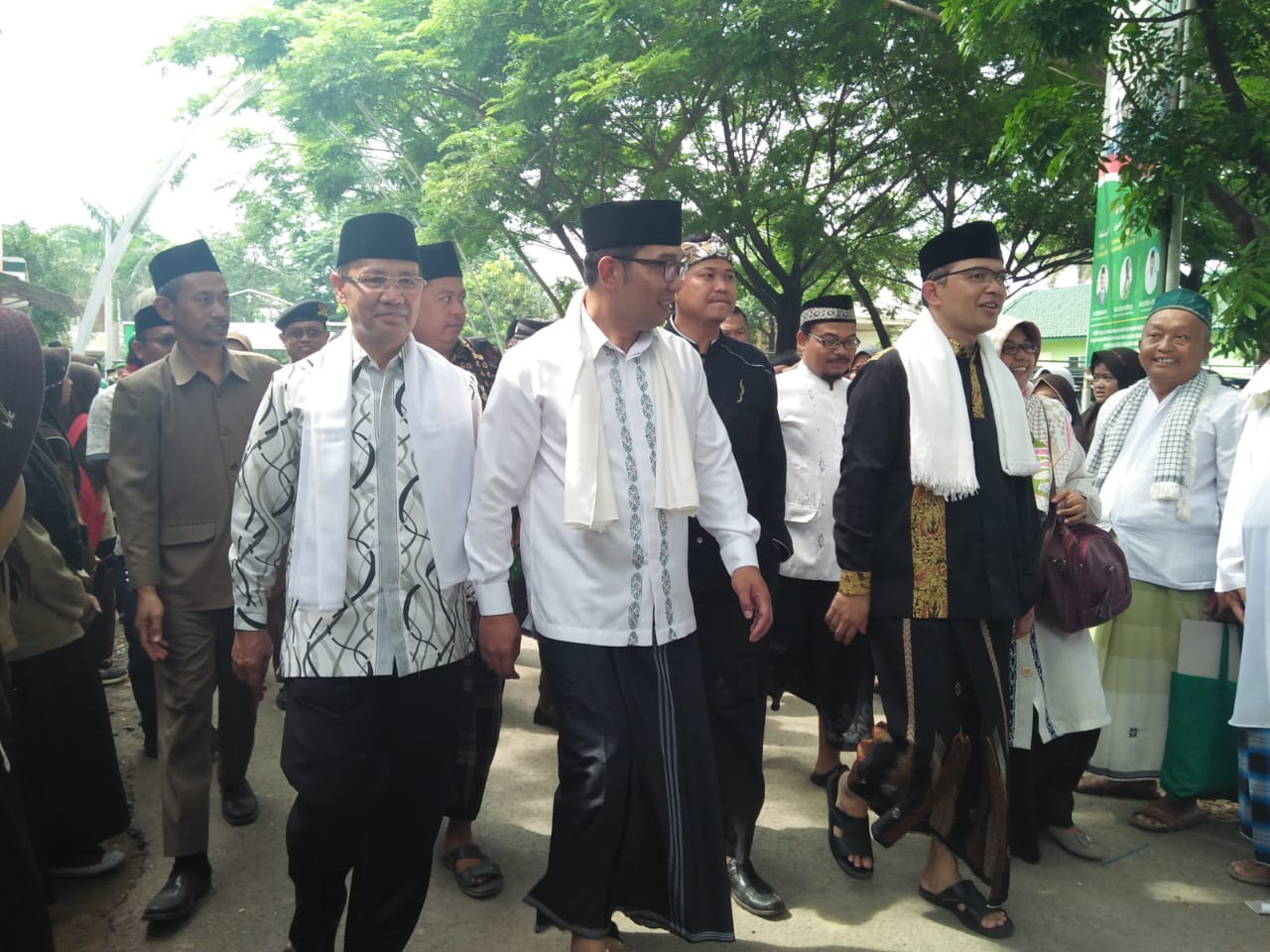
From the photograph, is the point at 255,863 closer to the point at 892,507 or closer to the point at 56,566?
the point at 56,566

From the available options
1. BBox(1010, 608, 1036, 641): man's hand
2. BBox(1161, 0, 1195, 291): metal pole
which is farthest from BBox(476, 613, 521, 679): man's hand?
BBox(1161, 0, 1195, 291): metal pole

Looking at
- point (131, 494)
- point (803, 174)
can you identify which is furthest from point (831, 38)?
point (131, 494)

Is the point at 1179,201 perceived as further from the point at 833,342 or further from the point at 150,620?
the point at 150,620

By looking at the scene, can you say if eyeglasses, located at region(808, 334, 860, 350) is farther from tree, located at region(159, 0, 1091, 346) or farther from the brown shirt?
tree, located at region(159, 0, 1091, 346)

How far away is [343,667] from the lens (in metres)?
2.79

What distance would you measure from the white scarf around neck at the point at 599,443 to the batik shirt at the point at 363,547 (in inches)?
17.7

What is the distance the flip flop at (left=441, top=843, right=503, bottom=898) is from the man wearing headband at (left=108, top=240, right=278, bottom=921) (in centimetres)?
84

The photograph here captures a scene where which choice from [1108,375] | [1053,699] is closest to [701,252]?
[1053,699]

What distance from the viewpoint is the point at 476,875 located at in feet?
12.0

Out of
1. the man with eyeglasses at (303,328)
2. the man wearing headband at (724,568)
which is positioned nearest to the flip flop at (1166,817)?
the man wearing headband at (724,568)

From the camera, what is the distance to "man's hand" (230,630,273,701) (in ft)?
9.71

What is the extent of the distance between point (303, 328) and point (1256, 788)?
517 centimetres

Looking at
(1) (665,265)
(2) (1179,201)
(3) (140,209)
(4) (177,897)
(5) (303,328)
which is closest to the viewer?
(1) (665,265)

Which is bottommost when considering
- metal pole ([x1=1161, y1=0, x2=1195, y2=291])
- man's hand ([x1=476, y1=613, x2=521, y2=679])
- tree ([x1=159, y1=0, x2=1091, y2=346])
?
man's hand ([x1=476, y1=613, x2=521, y2=679])
